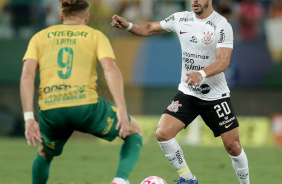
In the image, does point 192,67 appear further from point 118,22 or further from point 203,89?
point 118,22

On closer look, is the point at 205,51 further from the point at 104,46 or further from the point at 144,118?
the point at 144,118

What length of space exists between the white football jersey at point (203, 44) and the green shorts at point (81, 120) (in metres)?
1.75

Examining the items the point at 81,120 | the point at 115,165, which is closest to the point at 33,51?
the point at 81,120

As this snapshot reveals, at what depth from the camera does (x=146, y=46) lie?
19.1 m

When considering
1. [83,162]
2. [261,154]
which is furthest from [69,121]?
[261,154]

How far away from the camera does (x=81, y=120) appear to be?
260 inches

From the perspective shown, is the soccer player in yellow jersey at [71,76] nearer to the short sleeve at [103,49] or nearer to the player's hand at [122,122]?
the short sleeve at [103,49]

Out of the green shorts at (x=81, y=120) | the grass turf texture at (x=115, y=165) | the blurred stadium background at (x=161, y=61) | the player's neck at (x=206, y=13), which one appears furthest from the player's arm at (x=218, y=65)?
the blurred stadium background at (x=161, y=61)

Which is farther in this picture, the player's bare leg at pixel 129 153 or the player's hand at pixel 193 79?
the player's hand at pixel 193 79

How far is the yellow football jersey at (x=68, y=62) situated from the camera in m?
→ 6.54

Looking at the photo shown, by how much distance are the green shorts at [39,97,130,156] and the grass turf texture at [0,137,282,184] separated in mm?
2733

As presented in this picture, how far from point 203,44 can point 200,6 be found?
1.49 ft

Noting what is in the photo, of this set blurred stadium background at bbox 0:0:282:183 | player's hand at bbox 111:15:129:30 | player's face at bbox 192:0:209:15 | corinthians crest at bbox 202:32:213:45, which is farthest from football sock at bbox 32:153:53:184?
blurred stadium background at bbox 0:0:282:183

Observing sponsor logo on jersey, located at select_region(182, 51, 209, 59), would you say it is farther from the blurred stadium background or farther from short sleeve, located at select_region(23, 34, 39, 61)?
the blurred stadium background
